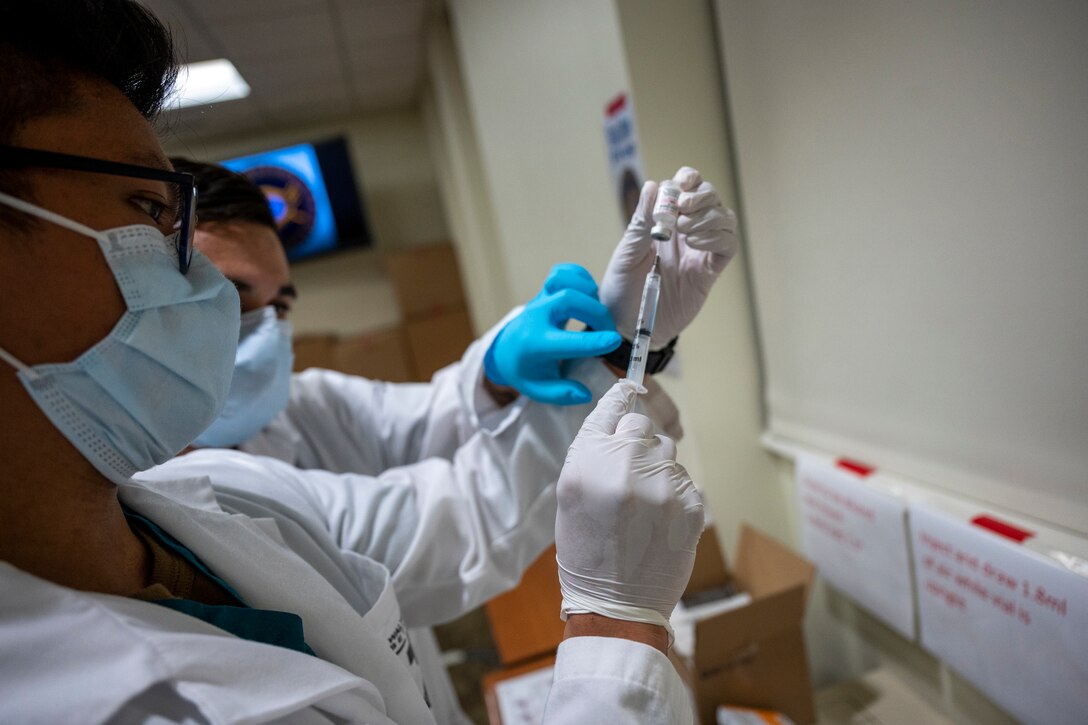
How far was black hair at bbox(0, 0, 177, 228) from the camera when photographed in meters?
0.52

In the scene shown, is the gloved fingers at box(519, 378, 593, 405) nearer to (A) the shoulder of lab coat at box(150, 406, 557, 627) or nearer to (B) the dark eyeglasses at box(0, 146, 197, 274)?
(A) the shoulder of lab coat at box(150, 406, 557, 627)

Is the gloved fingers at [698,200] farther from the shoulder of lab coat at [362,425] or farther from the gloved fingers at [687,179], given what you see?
the shoulder of lab coat at [362,425]

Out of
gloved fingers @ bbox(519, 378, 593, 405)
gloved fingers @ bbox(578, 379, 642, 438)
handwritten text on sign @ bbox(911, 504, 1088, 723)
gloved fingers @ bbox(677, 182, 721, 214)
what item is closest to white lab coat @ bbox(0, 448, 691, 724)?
gloved fingers @ bbox(519, 378, 593, 405)

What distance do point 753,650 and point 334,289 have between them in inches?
176

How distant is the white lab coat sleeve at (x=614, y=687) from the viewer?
→ 1.79 ft

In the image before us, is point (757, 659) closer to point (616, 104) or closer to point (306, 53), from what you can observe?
point (616, 104)

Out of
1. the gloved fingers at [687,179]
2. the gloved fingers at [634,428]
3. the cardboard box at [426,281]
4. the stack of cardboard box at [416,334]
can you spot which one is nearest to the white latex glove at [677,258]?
the gloved fingers at [687,179]

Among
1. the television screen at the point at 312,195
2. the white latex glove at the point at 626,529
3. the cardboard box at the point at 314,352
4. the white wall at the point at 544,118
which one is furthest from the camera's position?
the cardboard box at the point at 314,352

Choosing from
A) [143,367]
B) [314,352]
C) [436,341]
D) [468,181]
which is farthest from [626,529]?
[314,352]

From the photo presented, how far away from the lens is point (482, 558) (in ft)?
3.10

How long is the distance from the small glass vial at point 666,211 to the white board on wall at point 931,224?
42 centimetres

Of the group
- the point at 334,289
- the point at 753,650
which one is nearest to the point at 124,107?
the point at 753,650

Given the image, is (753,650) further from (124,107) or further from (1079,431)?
(124,107)

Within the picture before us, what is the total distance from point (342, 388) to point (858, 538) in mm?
1212
